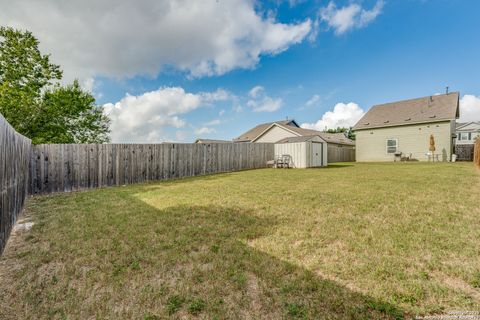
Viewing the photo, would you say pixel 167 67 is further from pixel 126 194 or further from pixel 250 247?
pixel 250 247

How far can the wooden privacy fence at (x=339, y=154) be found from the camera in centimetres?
2169

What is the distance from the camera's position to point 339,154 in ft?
74.6

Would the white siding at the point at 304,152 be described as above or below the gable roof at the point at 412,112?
below

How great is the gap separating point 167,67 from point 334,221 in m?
14.0

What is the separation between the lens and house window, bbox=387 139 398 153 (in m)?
19.1

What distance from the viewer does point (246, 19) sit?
31.5 feet

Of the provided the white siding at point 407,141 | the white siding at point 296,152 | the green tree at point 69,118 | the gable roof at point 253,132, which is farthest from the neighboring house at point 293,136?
the green tree at point 69,118

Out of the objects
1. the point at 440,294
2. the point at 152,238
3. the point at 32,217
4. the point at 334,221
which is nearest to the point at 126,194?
the point at 32,217

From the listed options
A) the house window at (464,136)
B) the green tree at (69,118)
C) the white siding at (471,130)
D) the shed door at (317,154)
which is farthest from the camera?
the house window at (464,136)

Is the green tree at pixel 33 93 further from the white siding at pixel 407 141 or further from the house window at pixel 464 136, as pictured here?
the house window at pixel 464 136

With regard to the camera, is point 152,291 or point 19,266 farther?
point 19,266

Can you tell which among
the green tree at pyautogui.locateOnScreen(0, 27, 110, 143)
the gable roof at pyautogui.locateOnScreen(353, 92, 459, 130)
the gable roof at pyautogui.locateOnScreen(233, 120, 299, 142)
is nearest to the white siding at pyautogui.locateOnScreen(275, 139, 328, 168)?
the gable roof at pyautogui.locateOnScreen(353, 92, 459, 130)

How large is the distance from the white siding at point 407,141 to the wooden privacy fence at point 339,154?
5.60 feet

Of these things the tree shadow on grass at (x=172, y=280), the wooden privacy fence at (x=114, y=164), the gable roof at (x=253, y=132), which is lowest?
the tree shadow on grass at (x=172, y=280)
